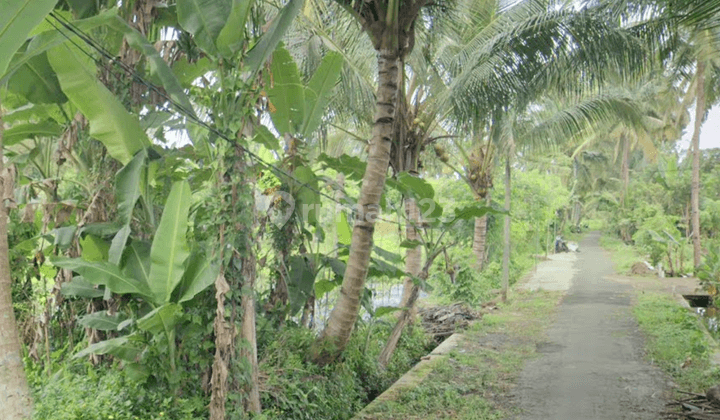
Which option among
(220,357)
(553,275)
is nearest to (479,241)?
(553,275)

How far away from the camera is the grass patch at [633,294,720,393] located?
770 centimetres

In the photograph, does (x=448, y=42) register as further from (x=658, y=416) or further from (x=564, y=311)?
(x=658, y=416)

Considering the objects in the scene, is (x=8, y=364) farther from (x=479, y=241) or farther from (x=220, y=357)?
(x=479, y=241)

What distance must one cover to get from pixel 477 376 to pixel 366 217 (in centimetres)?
301

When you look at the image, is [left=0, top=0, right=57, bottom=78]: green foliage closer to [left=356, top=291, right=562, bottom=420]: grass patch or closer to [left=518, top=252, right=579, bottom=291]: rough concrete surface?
[left=356, top=291, right=562, bottom=420]: grass patch

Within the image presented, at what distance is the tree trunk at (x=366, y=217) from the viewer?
6.64 meters

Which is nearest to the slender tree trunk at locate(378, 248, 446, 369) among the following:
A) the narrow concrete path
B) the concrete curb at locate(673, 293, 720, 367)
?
the narrow concrete path

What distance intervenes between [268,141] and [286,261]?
4.32 feet

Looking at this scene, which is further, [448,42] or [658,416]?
[448,42]

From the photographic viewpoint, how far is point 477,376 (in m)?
8.32

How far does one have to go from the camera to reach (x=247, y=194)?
16.8ft

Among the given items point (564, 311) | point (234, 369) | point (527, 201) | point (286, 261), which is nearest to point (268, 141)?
point (286, 261)

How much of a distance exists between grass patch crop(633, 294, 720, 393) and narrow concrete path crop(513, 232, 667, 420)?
0.21 m

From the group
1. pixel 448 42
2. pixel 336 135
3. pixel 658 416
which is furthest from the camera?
pixel 336 135
